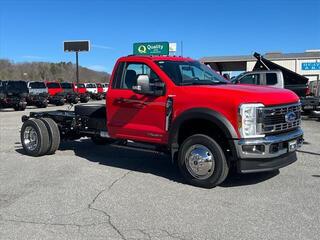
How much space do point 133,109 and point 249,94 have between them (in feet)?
7.59

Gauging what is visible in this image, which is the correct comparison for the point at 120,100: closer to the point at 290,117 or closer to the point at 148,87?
the point at 148,87

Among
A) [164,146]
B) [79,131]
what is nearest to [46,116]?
[79,131]

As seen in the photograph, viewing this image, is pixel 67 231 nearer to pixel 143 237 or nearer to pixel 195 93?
pixel 143 237

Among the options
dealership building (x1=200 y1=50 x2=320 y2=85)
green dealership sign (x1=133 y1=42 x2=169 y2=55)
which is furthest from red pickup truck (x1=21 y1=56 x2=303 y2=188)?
dealership building (x1=200 y1=50 x2=320 y2=85)

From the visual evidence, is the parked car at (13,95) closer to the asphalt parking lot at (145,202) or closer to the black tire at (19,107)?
the black tire at (19,107)

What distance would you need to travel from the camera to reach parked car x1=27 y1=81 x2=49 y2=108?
1217 inches

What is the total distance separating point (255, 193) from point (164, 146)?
75.2 inches

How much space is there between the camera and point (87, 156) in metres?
10.0

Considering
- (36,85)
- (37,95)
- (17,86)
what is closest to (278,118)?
(17,86)

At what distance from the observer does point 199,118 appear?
6984 millimetres

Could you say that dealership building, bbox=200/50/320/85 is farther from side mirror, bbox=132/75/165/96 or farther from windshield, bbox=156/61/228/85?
side mirror, bbox=132/75/165/96

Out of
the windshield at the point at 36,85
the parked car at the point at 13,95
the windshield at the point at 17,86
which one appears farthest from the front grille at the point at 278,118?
the windshield at the point at 36,85

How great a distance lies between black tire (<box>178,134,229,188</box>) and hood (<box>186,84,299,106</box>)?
2.38 feet

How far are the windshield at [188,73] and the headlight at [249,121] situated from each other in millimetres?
1422
